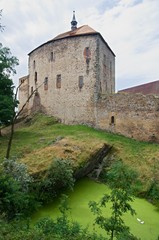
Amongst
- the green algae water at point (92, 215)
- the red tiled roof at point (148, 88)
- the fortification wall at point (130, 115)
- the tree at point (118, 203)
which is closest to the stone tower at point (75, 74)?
the fortification wall at point (130, 115)

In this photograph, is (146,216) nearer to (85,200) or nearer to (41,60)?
(85,200)

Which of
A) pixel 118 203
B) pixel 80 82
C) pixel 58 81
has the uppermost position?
pixel 58 81

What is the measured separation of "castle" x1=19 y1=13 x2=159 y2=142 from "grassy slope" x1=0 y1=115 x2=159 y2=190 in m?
1.42

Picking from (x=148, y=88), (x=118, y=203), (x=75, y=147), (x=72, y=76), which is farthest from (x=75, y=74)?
(x=118, y=203)

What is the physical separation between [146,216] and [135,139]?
1029cm

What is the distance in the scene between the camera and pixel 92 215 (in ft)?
54.5

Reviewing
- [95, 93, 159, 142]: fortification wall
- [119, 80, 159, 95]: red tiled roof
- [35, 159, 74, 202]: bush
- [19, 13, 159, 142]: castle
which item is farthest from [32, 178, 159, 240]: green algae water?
[119, 80, 159, 95]: red tiled roof

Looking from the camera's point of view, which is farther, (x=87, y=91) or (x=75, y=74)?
(x=75, y=74)

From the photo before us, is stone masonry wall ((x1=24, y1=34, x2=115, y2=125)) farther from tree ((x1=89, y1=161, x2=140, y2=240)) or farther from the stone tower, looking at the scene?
tree ((x1=89, y1=161, x2=140, y2=240))

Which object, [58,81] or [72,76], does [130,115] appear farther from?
[58,81]

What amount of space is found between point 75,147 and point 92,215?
17.5ft

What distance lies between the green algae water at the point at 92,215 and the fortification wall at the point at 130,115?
314 inches

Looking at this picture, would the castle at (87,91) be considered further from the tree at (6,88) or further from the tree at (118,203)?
the tree at (118,203)

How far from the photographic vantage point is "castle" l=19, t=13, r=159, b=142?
26.8 m
